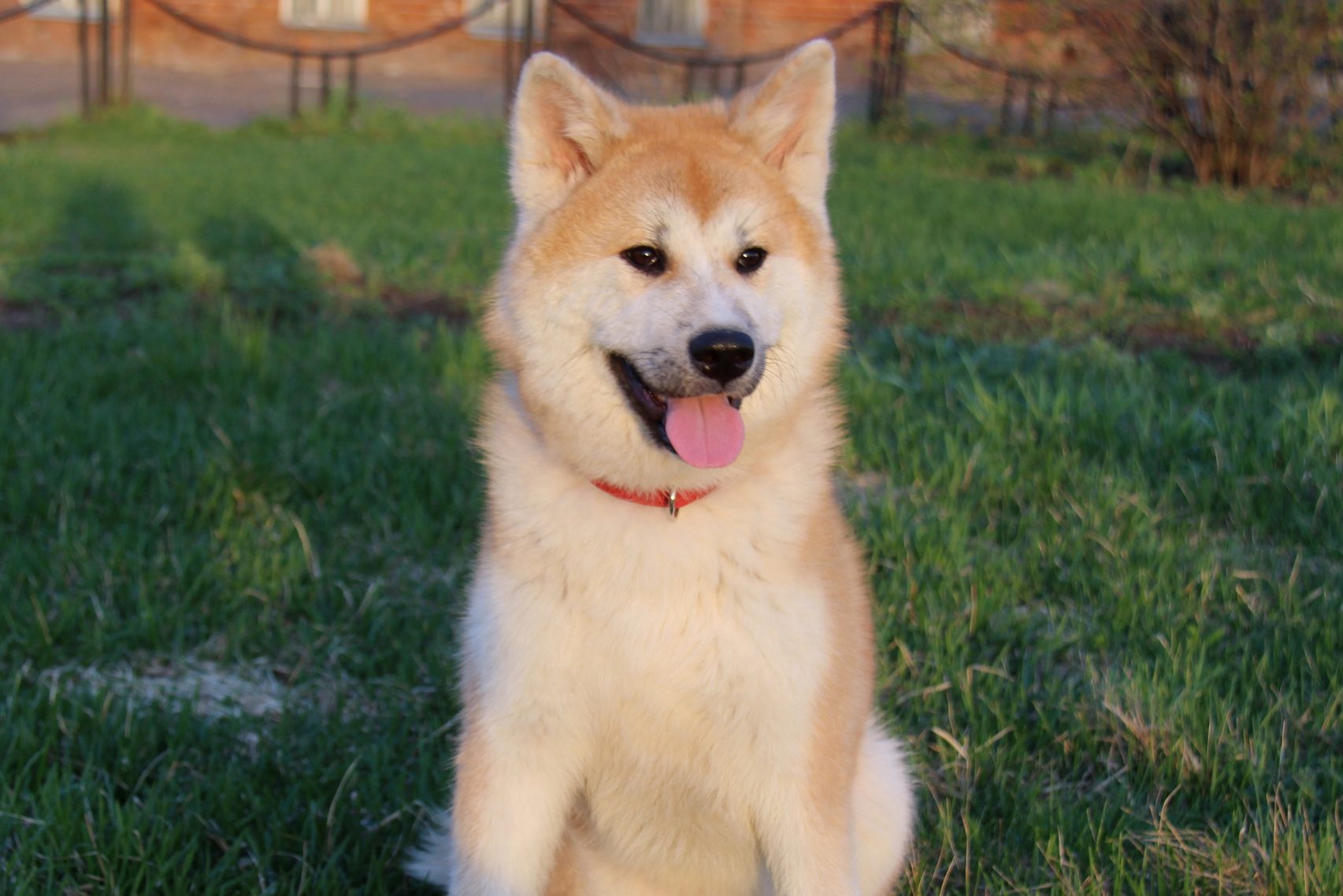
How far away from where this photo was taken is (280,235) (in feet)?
27.2

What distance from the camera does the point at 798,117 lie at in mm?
2781

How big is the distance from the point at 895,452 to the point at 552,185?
2215 mm

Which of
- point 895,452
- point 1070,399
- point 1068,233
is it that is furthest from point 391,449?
point 1068,233

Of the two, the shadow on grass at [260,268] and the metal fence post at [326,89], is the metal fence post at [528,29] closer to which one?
the metal fence post at [326,89]

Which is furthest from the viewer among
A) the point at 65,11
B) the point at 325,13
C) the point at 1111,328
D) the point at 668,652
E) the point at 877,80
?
the point at 325,13

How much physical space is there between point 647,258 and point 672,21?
19.2m

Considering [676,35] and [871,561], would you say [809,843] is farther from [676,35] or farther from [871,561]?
[676,35]

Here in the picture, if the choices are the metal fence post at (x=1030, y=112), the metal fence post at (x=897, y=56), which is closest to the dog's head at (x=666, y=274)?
the metal fence post at (x=1030, y=112)

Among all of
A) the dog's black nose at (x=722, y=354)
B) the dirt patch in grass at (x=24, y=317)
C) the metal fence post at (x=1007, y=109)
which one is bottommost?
the dirt patch in grass at (x=24, y=317)

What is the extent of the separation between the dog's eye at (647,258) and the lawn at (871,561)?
129 centimetres

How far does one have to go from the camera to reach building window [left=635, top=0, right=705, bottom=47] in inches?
810

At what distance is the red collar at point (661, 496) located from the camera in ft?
8.15

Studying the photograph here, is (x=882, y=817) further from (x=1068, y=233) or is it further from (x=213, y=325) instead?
(x=1068, y=233)

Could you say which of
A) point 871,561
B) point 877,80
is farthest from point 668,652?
point 877,80
